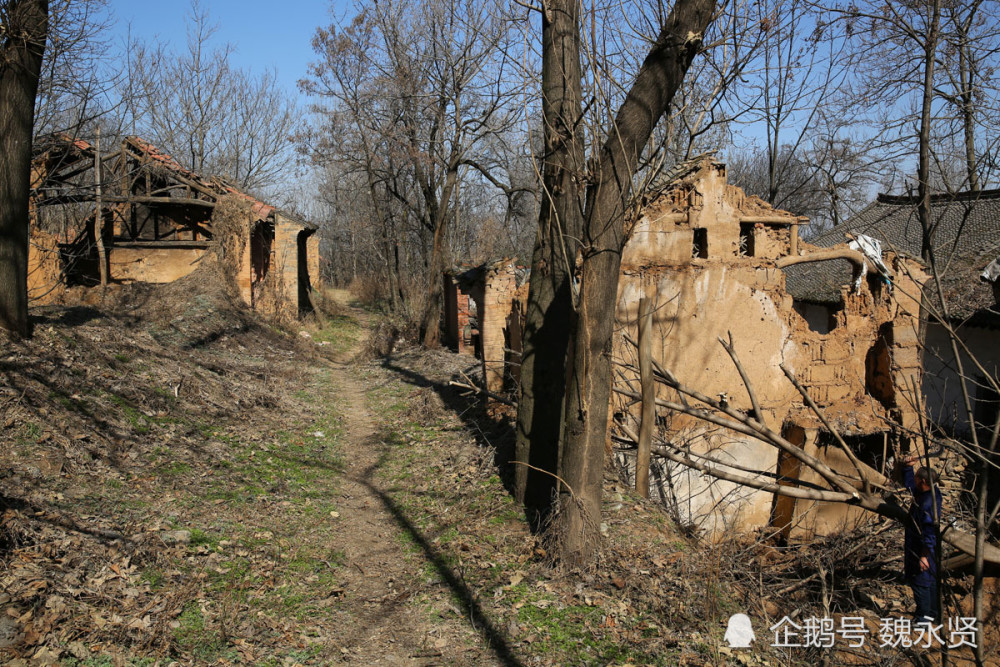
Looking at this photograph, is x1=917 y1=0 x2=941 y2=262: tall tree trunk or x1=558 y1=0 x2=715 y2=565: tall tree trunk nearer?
x1=558 y1=0 x2=715 y2=565: tall tree trunk

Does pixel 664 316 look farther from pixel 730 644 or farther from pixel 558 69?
pixel 730 644

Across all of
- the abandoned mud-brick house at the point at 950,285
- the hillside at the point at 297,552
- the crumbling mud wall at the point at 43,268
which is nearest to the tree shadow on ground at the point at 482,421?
the hillside at the point at 297,552

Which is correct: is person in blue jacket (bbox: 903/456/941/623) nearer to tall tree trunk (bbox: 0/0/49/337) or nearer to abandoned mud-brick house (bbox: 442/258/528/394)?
abandoned mud-brick house (bbox: 442/258/528/394)

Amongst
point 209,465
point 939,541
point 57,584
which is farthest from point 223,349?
point 939,541

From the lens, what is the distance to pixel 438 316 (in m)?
17.0

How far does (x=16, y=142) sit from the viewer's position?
302 inches

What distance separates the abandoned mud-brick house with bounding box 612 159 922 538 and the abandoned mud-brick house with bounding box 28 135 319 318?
12576 mm

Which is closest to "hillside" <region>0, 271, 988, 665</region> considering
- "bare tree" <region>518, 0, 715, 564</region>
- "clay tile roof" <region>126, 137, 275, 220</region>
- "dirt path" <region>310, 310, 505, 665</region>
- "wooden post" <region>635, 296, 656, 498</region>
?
"dirt path" <region>310, 310, 505, 665</region>

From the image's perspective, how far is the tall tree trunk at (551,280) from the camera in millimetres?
6238

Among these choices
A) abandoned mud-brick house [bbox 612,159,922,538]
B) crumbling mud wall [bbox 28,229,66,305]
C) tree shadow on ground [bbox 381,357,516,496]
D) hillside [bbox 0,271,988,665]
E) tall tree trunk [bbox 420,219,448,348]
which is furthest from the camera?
tall tree trunk [bbox 420,219,448,348]

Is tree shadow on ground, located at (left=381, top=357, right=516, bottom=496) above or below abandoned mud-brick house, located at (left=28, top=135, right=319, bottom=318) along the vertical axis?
below

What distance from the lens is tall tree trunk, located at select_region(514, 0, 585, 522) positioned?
246 inches

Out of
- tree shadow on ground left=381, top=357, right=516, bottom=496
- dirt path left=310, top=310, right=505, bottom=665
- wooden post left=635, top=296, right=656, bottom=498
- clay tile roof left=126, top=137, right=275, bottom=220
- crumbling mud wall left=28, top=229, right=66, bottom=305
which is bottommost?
dirt path left=310, top=310, right=505, bottom=665

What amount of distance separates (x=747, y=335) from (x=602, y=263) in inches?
182
